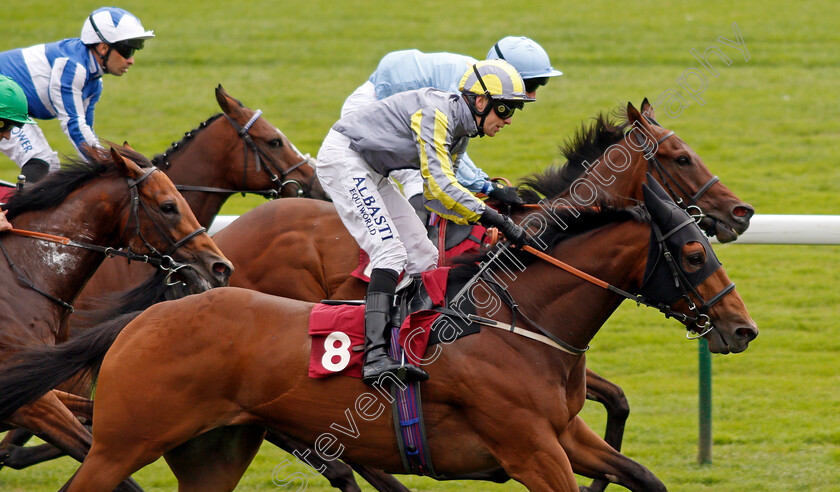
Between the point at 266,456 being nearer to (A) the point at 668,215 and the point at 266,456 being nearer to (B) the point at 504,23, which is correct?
(A) the point at 668,215

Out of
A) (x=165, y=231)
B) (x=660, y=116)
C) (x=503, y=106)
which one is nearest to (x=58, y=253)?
(x=165, y=231)

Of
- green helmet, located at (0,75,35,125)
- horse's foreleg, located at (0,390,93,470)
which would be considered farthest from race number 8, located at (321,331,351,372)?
green helmet, located at (0,75,35,125)

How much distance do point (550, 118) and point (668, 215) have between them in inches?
378

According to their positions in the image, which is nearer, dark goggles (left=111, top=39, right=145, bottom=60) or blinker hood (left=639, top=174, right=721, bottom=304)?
blinker hood (left=639, top=174, right=721, bottom=304)

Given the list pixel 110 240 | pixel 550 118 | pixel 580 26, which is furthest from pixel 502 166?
pixel 110 240

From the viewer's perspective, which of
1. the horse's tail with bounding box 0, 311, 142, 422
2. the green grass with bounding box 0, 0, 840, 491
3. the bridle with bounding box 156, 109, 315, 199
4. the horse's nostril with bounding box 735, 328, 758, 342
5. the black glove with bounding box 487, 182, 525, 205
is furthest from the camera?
the bridle with bounding box 156, 109, 315, 199

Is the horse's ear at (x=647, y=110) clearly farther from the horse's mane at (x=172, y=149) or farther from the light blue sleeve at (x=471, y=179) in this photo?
the horse's mane at (x=172, y=149)

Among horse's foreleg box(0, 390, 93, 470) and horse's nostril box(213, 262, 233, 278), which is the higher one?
horse's nostril box(213, 262, 233, 278)

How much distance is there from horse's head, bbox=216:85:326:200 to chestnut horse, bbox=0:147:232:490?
1502mm

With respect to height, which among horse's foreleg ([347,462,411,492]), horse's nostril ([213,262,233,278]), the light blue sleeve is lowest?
horse's foreleg ([347,462,411,492])

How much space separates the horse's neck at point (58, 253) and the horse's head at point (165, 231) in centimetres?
7

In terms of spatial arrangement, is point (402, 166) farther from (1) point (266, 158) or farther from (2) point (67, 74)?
(2) point (67, 74)

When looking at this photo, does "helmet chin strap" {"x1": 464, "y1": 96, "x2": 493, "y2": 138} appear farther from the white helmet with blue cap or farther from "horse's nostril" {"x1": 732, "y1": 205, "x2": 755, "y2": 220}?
the white helmet with blue cap

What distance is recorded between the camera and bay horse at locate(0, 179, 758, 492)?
3854mm
